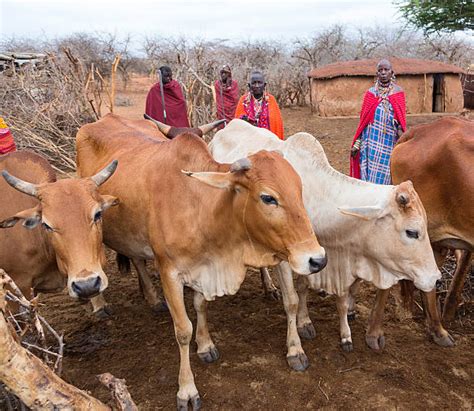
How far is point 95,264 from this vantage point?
8.80 feet

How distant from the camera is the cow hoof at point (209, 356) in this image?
11.1 ft

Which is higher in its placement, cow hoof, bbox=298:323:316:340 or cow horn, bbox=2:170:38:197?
cow horn, bbox=2:170:38:197

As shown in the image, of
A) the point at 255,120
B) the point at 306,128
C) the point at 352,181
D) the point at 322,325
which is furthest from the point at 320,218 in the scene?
the point at 306,128

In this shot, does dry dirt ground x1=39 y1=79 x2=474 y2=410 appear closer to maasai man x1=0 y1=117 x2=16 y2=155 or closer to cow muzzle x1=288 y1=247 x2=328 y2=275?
cow muzzle x1=288 y1=247 x2=328 y2=275

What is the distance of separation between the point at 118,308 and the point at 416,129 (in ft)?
9.93

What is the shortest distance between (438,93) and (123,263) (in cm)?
1330

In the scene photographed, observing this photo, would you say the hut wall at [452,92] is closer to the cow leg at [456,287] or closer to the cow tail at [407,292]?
the cow leg at [456,287]

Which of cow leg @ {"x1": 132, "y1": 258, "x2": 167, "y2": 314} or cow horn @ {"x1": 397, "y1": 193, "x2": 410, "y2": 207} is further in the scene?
cow leg @ {"x1": 132, "y1": 258, "x2": 167, "y2": 314}

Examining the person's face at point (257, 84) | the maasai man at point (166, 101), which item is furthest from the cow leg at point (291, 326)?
the maasai man at point (166, 101)

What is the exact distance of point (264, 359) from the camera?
3.39 metres

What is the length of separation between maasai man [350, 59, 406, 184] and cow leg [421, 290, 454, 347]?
1640 mm

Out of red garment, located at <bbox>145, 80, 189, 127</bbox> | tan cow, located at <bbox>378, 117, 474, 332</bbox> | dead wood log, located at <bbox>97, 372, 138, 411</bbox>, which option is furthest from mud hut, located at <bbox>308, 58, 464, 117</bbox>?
dead wood log, located at <bbox>97, 372, 138, 411</bbox>

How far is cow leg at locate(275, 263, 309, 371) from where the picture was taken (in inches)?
129

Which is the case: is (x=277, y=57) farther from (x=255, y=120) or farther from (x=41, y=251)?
(x=41, y=251)
